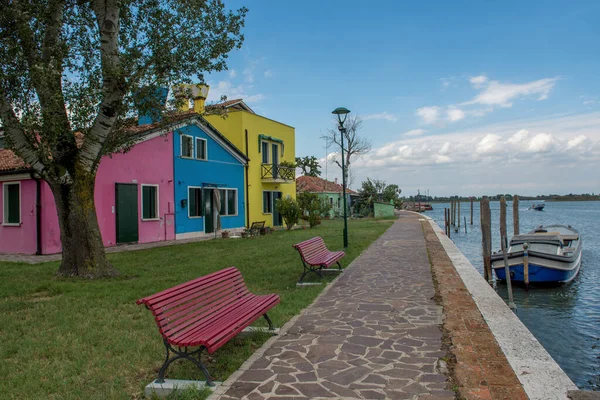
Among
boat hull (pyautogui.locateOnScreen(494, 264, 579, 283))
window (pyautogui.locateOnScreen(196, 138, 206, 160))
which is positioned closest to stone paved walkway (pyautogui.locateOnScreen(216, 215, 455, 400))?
boat hull (pyautogui.locateOnScreen(494, 264, 579, 283))

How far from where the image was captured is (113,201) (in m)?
15.6

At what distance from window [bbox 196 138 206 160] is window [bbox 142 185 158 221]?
10.6ft

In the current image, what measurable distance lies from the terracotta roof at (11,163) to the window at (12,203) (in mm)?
576

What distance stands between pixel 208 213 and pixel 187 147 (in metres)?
3.31

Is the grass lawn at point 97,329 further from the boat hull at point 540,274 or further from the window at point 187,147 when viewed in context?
the window at point 187,147

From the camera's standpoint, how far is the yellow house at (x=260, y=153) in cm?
2359

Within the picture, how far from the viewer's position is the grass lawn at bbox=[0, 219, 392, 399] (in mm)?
3980

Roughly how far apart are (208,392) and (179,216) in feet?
51.8

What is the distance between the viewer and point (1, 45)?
30.2 ft

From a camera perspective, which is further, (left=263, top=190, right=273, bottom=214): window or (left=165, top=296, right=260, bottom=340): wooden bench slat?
(left=263, top=190, right=273, bottom=214): window

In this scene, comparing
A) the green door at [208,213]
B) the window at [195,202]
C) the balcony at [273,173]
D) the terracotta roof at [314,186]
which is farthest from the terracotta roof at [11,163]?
the terracotta roof at [314,186]

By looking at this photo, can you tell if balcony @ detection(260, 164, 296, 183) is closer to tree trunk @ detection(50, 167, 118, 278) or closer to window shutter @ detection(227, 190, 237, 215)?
window shutter @ detection(227, 190, 237, 215)

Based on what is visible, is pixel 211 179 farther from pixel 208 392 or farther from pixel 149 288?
pixel 208 392

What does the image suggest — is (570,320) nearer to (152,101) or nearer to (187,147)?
(152,101)
